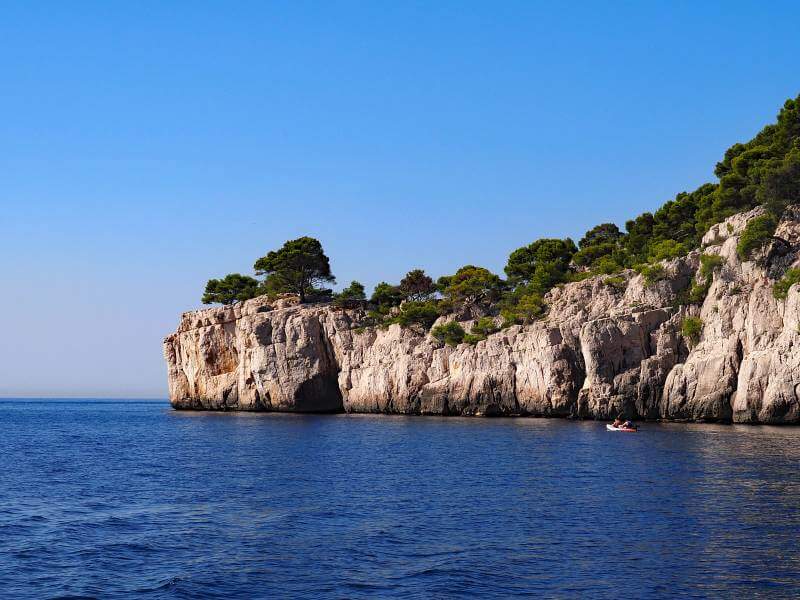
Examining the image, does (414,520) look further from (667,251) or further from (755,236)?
(667,251)

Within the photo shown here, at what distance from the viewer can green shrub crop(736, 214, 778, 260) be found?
249 ft

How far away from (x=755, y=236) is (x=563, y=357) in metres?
21.3

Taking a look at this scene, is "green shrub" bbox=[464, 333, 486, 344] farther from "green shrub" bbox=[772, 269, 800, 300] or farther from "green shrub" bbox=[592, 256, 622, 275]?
"green shrub" bbox=[772, 269, 800, 300]

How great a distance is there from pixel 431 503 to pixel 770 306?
4617 cm

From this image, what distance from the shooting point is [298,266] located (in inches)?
4850

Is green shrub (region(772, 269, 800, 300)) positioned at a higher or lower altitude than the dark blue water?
higher

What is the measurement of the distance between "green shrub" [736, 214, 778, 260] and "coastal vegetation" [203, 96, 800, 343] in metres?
0.09

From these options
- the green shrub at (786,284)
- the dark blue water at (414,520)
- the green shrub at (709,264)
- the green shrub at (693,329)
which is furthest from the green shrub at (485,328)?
the dark blue water at (414,520)

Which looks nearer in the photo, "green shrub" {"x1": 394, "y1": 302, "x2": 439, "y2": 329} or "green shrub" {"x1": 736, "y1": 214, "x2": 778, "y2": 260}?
"green shrub" {"x1": 736, "y1": 214, "x2": 778, "y2": 260}

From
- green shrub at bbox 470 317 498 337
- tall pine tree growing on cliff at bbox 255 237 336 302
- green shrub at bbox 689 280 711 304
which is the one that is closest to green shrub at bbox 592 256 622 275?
green shrub at bbox 470 317 498 337

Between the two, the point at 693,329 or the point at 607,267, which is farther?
the point at 607,267

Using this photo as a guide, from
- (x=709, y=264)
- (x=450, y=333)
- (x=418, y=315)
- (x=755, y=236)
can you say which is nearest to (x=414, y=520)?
(x=755, y=236)

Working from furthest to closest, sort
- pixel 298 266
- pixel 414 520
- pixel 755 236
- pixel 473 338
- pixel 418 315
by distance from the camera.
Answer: pixel 298 266 → pixel 418 315 → pixel 473 338 → pixel 755 236 → pixel 414 520

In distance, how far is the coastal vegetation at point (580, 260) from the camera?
81125 millimetres
